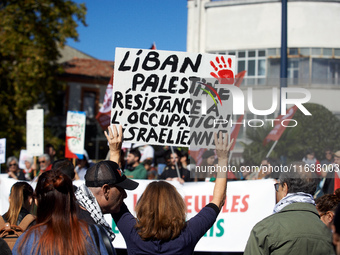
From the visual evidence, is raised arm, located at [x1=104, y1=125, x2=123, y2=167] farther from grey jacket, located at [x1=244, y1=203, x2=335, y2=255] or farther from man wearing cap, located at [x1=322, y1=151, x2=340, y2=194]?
man wearing cap, located at [x1=322, y1=151, x2=340, y2=194]

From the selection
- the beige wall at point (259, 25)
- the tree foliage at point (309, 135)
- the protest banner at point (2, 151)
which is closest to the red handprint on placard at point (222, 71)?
the tree foliage at point (309, 135)

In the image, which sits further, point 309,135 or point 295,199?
point 309,135

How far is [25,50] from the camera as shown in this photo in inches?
904

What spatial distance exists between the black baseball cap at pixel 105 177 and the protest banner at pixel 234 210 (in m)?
3.51

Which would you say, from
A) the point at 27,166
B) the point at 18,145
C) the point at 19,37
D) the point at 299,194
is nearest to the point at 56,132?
the point at 18,145

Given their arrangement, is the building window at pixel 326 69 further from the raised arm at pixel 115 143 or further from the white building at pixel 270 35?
the raised arm at pixel 115 143

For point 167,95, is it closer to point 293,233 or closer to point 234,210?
point 234,210

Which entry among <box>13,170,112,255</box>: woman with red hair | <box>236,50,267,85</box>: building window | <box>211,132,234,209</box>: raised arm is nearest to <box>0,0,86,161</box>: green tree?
<box>236,50,267,85</box>: building window

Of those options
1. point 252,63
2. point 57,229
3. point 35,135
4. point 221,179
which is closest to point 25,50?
point 252,63

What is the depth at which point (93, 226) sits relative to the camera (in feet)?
8.33

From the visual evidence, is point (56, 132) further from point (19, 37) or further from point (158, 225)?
point (158, 225)

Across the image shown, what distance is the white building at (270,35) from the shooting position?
2289cm

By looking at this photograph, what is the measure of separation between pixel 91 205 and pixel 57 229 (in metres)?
0.55

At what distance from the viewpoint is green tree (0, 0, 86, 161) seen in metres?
22.8
